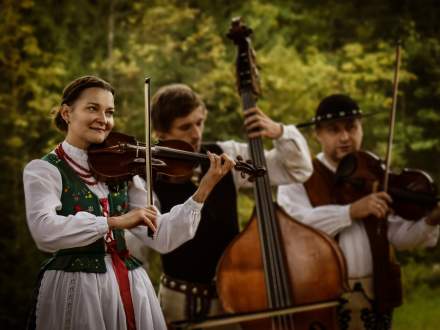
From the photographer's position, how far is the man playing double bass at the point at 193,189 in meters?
2.61

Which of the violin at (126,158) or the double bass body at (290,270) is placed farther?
the double bass body at (290,270)

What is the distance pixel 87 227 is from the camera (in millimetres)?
1728

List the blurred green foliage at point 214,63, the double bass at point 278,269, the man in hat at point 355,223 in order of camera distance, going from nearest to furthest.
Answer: the double bass at point 278,269, the man in hat at point 355,223, the blurred green foliage at point 214,63

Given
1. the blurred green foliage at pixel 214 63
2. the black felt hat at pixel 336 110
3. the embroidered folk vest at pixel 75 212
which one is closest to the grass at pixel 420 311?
the blurred green foliage at pixel 214 63

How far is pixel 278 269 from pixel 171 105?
87 centimetres

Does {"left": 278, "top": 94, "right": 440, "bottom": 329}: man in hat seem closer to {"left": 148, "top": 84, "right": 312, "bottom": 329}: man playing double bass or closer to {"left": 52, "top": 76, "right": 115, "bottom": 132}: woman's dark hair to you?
{"left": 148, "top": 84, "right": 312, "bottom": 329}: man playing double bass

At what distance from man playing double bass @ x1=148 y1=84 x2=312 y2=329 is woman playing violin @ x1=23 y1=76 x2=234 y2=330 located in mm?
655

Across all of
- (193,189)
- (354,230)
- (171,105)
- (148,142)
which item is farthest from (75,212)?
(354,230)

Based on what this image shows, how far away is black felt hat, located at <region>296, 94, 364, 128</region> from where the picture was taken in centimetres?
296

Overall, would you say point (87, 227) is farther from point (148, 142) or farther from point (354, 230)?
point (354, 230)

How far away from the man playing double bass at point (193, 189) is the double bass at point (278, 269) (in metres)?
0.15

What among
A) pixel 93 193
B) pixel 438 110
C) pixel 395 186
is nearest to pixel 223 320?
pixel 93 193

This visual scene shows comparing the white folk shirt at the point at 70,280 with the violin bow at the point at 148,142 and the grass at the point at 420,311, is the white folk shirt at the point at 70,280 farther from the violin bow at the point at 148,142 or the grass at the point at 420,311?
the grass at the point at 420,311

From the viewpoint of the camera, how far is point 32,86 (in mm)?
5184
